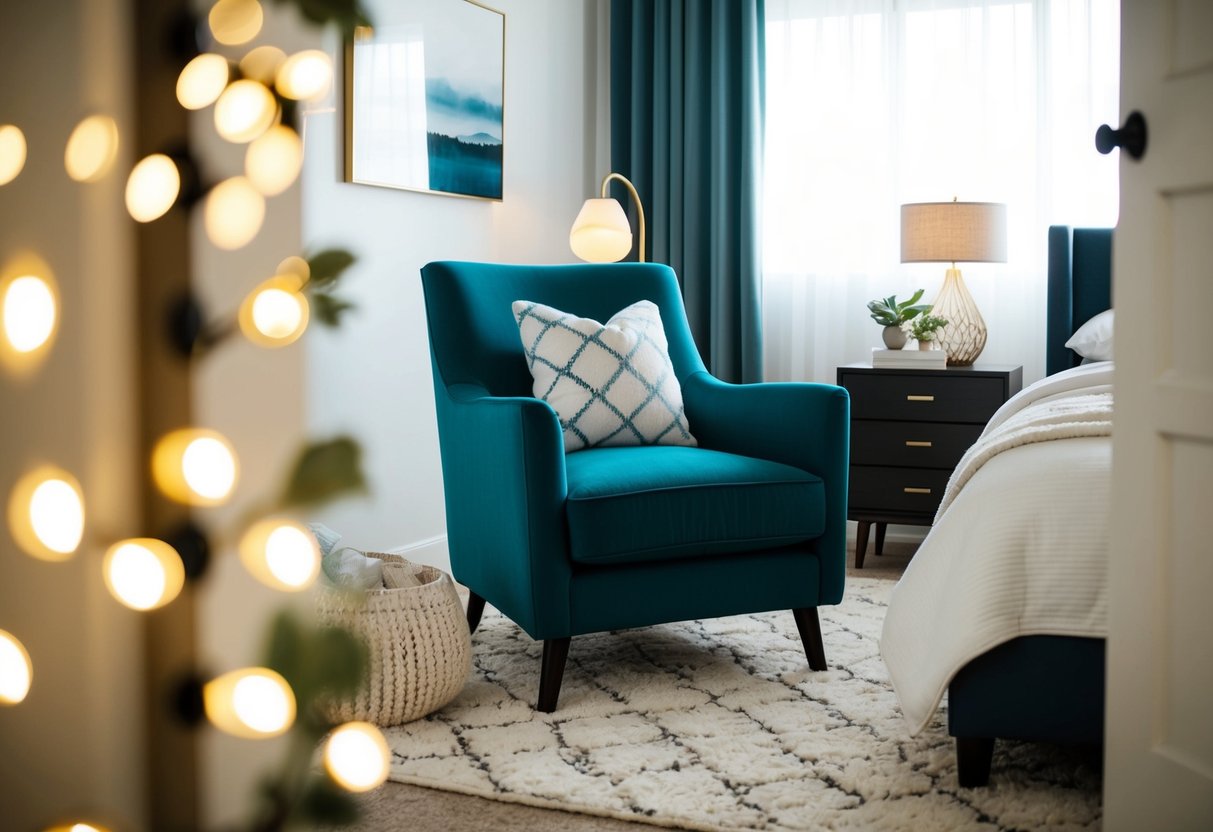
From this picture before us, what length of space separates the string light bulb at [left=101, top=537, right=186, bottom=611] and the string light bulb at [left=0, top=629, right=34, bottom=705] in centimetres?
8

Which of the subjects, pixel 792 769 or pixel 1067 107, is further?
pixel 1067 107

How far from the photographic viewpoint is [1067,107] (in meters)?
3.84

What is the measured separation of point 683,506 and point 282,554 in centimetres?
183

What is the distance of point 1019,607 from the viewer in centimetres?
171

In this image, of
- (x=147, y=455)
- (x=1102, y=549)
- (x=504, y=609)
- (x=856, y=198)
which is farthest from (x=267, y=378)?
(x=856, y=198)

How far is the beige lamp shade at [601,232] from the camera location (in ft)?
11.8

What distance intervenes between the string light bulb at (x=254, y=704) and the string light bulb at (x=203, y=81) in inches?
10.0

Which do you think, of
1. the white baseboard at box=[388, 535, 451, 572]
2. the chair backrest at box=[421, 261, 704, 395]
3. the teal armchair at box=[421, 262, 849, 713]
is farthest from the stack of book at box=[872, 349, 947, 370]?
the white baseboard at box=[388, 535, 451, 572]

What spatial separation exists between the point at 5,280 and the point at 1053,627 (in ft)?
5.04

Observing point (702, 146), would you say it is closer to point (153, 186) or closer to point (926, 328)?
point (926, 328)

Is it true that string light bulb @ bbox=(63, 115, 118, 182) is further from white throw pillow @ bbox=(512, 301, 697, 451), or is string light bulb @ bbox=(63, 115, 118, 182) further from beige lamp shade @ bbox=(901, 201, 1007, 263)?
beige lamp shade @ bbox=(901, 201, 1007, 263)

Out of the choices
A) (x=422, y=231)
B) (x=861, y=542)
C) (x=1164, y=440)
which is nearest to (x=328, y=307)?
(x=1164, y=440)

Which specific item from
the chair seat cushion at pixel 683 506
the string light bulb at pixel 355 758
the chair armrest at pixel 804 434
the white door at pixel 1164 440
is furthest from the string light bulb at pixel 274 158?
the chair armrest at pixel 804 434

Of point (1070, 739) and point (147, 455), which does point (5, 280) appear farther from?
point (1070, 739)
